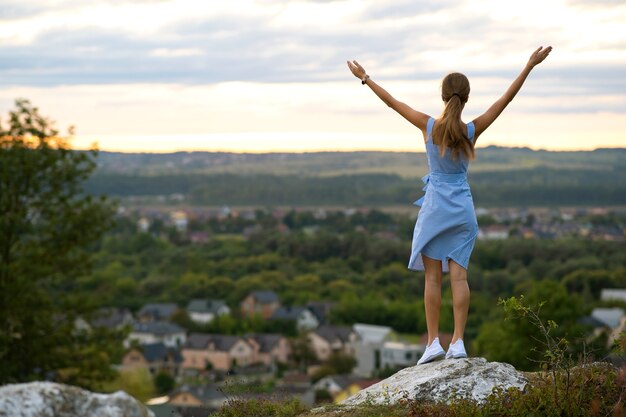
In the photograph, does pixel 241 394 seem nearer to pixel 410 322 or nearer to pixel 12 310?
pixel 12 310

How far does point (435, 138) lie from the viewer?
25.8ft

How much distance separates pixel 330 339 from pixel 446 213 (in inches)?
2991

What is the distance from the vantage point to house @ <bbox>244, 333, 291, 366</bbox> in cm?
7785

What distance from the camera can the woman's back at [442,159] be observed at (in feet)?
26.0

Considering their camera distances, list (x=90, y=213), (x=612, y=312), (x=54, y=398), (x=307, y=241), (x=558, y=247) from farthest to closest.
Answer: (x=307, y=241) → (x=558, y=247) → (x=612, y=312) → (x=90, y=213) → (x=54, y=398)

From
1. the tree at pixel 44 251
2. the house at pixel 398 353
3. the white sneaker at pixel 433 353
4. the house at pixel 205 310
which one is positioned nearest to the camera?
the white sneaker at pixel 433 353

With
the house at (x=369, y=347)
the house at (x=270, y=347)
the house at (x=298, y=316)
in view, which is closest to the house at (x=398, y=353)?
the house at (x=369, y=347)

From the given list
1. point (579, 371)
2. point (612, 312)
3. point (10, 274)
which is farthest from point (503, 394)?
point (612, 312)

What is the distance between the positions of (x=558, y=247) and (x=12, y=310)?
98.7 meters

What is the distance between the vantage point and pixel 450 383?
748 centimetres

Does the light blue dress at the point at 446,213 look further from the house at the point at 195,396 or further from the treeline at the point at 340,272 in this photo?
the treeline at the point at 340,272

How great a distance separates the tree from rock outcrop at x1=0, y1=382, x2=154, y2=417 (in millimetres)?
12543

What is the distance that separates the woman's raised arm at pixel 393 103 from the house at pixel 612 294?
81.0m

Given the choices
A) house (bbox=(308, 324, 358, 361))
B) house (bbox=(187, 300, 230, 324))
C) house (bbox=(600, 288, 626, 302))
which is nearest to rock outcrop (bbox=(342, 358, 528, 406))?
house (bbox=(308, 324, 358, 361))
